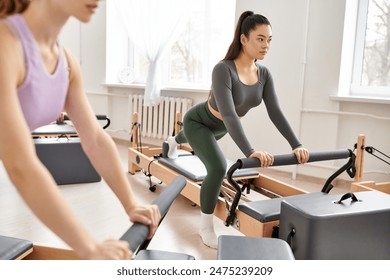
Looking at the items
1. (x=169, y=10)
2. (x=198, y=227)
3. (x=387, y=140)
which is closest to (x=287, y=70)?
(x=387, y=140)

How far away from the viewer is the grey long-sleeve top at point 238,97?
1.47 meters

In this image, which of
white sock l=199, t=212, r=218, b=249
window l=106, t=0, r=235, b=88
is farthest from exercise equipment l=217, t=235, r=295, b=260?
window l=106, t=0, r=235, b=88

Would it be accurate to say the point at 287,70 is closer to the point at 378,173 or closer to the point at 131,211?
the point at 378,173

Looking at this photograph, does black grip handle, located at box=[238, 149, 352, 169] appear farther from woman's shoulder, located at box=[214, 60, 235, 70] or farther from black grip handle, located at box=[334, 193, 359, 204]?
woman's shoulder, located at box=[214, 60, 235, 70]

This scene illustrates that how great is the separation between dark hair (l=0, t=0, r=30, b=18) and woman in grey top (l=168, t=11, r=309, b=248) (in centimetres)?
98

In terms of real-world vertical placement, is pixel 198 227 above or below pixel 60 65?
below

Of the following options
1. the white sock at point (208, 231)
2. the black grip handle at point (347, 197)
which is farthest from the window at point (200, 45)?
the black grip handle at point (347, 197)

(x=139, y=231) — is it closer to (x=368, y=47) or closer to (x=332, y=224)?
(x=332, y=224)

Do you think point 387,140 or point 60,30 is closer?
point 60,30

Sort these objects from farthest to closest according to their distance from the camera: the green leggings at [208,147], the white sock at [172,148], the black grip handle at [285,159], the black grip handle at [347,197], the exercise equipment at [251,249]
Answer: the white sock at [172,148]
the green leggings at [208,147]
the black grip handle at [347,197]
the black grip handle at [285,159]
the exercise equipment at [251,249]

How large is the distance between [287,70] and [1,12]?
9.45 ft

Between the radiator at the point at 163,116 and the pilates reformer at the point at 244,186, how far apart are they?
22.6 inches

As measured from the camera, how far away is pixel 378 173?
110 inches

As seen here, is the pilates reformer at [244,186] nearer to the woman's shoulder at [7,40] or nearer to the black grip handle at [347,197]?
the black grip handle at [347,197]
